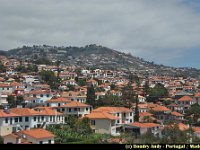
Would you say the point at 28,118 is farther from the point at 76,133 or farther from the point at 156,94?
the point at 156,94

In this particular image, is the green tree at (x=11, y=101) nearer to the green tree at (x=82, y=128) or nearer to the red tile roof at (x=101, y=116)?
the red tile roof at (x=101, y=116)

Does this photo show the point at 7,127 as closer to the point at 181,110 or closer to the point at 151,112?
the point at 151,112

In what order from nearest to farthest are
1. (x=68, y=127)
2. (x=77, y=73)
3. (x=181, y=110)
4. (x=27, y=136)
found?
(x=27, y=136)
(x=68, y=127)
(x=181, y=110)
(x=77, y=73)

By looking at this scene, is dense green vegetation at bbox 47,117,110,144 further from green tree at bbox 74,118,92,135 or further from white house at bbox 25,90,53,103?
white house at bbox 25,90,53,103

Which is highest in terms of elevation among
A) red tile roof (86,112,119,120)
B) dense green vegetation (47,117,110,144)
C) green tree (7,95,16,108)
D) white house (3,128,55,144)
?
green tree (7,95,16,108)

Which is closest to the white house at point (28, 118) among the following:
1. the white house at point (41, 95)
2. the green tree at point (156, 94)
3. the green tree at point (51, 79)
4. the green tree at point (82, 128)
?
the green tree at point (82, 128)

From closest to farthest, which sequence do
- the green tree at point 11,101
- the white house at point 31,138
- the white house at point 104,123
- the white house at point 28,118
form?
the white house at point 31,138 → the white house at point 28,118 → the white house at point 104,123 → the green tree at point 11,101

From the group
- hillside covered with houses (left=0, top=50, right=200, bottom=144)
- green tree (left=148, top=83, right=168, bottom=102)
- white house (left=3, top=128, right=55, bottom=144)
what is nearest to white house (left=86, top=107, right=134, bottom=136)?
hillside covered with houses (left=0, top=50, right=200, bottom=144)

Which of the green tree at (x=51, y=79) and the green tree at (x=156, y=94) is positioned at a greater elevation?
the green tree at (x=51, y=79)

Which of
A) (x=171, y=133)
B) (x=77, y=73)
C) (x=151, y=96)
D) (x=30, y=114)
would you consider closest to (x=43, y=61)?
(x=77, y=73)

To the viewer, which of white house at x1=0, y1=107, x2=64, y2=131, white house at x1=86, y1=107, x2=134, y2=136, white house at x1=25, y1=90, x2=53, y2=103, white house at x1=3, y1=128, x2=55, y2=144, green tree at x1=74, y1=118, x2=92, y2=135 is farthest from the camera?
white house at x1=25, y1=90, x2=53, y2=103

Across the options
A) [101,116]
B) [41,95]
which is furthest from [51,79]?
[101,116]
